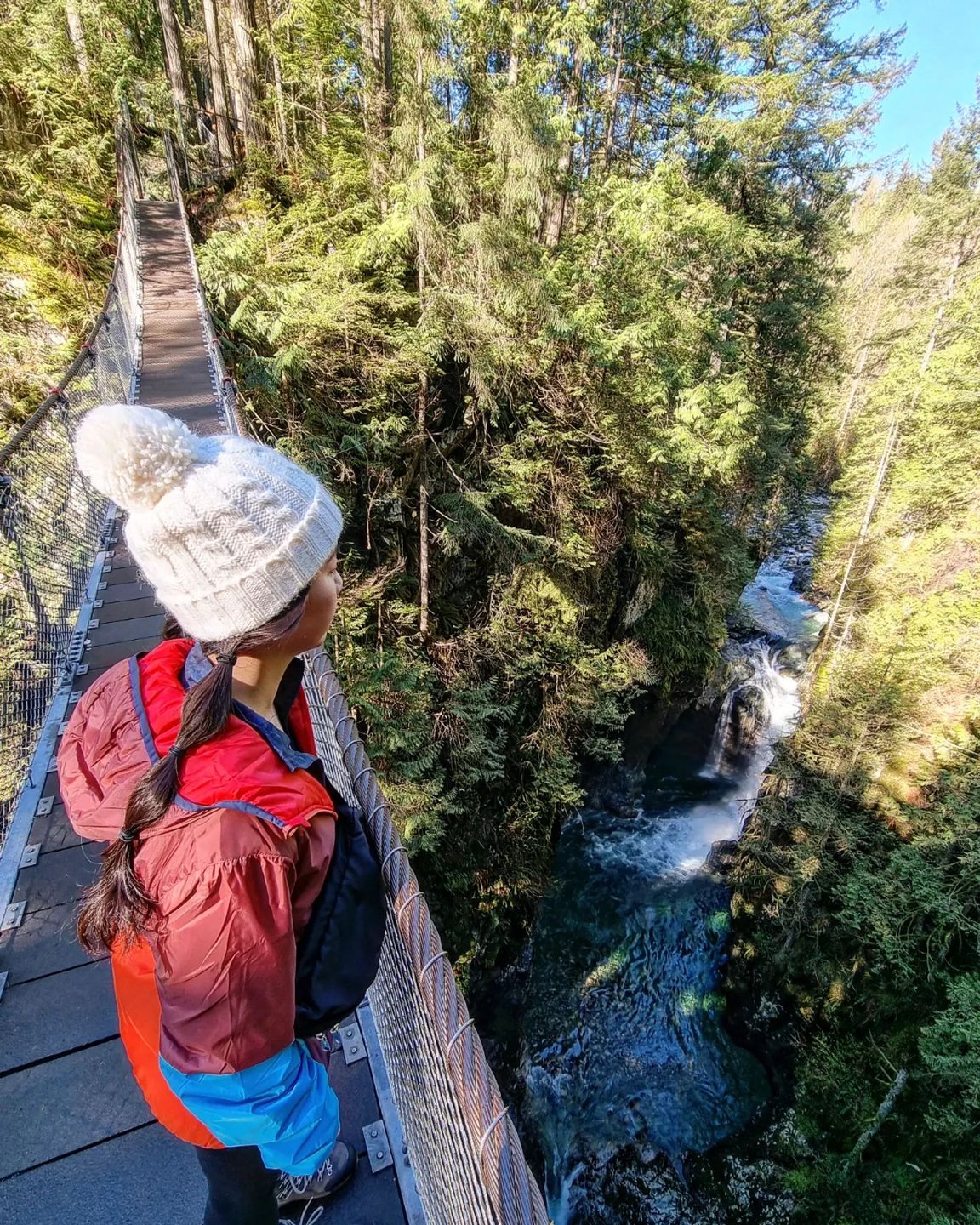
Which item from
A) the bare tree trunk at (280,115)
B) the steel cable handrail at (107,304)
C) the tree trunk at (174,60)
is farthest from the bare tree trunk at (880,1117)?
the tree trunk at (174,60)

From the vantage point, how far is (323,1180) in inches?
70.1

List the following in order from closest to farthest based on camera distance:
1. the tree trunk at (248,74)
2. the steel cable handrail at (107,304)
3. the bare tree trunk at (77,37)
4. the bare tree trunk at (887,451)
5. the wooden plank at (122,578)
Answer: the steel cable handrail at (107,304), the wooden plank at (122,578), the tree trunk at (248,74), the bare tree trunk at (77,37), the bare tree trunk at (887,451)

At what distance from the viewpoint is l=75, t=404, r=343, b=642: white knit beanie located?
1105 millimetres

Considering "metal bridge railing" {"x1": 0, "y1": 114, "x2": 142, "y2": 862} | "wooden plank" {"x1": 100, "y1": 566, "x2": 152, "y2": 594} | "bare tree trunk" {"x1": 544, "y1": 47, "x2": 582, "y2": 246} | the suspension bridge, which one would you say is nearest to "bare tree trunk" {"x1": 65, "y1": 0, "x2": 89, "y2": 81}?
"bare tree trunk" {"x1": 544, "y1": 47, "x2": 582, "y2": 246}

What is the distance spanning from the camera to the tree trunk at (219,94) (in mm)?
11273

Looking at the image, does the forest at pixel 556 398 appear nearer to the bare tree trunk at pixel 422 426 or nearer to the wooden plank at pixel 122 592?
the bare tree trunk at pixel 422 426

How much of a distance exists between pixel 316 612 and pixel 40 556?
11.6 ft

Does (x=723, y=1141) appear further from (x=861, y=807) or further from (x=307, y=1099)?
(x=307, y=1099)

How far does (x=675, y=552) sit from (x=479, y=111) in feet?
29.6

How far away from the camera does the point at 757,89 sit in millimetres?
10367

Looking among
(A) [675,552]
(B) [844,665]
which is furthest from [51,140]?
(B) [844,665]

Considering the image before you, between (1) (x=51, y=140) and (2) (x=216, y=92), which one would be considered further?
(2) (x=216, y=92)

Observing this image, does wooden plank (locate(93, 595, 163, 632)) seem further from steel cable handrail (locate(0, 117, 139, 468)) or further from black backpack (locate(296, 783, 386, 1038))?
black backpack (locate(296, 783, 386, 1038))

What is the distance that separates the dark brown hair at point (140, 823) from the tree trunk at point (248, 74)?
495 inches
